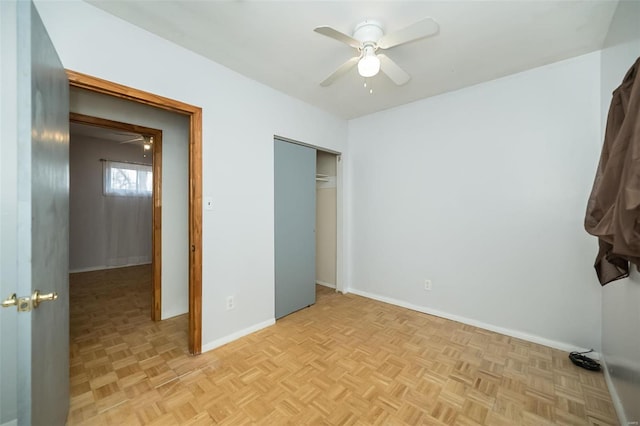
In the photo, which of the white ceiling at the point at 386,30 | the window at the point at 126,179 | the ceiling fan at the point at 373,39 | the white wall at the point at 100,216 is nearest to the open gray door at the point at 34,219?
the white ceiling at the point at 386,30

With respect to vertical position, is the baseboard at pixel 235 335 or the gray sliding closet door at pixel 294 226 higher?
the gray sliding closet door at pixel 294 226

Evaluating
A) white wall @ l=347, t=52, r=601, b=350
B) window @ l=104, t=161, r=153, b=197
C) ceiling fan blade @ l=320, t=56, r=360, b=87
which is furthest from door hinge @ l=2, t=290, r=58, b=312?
window @ l=104, t=161, r=153, b=197

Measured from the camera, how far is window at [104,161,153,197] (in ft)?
17.0

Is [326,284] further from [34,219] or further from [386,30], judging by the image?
[34,219]

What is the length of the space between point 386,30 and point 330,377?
2594 mm

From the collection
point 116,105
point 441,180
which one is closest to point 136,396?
point 116,105

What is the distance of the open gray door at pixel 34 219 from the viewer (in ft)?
3.09

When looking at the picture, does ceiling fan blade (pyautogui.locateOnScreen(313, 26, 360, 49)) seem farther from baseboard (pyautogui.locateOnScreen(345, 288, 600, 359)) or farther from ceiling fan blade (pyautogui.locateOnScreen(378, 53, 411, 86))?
baseboard (pyautogui.locateOnScreen(345, 288, 600, 359))

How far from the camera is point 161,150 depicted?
2801mm

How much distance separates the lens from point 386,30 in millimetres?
1812

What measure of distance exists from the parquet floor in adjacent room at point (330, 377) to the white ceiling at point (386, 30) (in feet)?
8.40

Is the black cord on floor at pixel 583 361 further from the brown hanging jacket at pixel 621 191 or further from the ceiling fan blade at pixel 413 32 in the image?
the ceiling fan blade at pixel 413 32

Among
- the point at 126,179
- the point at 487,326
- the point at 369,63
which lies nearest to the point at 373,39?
the point at 369,63

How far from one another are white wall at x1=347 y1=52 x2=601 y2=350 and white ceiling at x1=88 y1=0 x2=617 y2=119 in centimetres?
36
